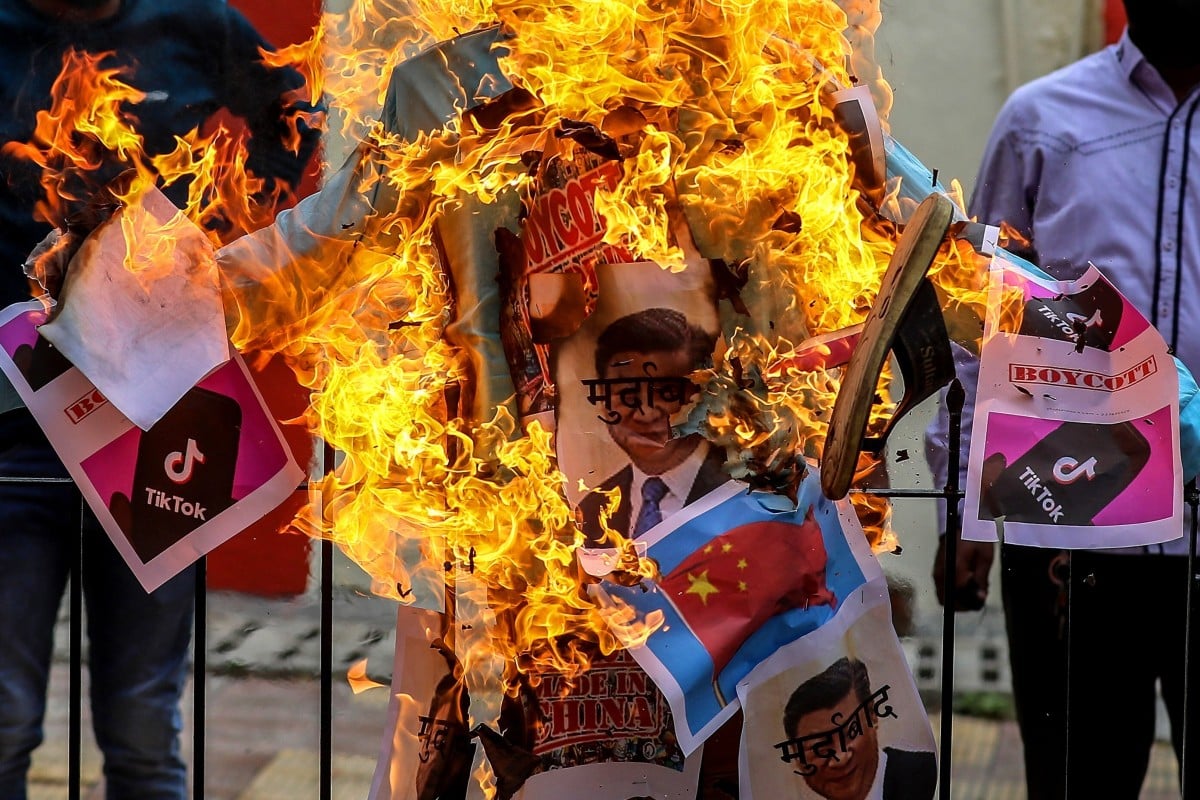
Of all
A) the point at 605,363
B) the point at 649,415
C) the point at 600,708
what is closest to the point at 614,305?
the point at 605,363

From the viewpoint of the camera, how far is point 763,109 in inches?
107

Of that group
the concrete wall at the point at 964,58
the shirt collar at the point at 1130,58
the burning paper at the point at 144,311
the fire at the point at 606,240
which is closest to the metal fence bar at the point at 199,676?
the fire at the point at 606,240

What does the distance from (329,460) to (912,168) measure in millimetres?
1225

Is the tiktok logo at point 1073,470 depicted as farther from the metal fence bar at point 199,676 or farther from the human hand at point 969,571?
the metal fence bar at point 199,676

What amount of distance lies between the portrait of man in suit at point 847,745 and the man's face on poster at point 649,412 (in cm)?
47

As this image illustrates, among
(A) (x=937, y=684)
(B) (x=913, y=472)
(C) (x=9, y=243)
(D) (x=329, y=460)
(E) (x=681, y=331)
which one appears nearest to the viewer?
(E) (x=681, y=331)

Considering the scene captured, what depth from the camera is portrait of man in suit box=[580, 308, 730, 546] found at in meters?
2.67

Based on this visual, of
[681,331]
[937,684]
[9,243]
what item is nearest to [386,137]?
[681,331]

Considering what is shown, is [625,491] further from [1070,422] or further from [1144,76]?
[1144,76]

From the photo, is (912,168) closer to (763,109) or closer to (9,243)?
(763,109)

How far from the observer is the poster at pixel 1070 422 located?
271 cm

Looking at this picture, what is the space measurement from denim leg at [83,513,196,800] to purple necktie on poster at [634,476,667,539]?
1279mm

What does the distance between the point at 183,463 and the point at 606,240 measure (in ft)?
2.88

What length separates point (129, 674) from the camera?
11.1 ft
